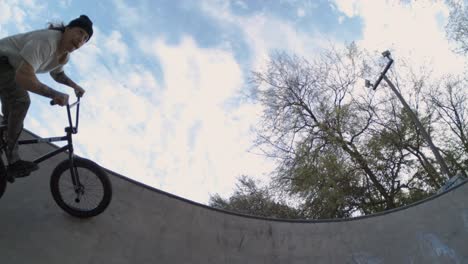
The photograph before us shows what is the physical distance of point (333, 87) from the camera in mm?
14281

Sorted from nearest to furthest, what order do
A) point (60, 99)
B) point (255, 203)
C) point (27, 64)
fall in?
point (27, 64), point (60, 99), point (255, 203)

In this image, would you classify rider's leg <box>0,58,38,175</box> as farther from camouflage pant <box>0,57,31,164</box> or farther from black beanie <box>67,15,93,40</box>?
black beanie <box>67,15,93,40</box>

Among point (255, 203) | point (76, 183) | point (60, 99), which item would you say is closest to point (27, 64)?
point (60, 99)

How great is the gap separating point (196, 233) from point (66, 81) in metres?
2.22

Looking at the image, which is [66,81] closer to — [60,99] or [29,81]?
[60,99]

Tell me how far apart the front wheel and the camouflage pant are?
0.43 meters

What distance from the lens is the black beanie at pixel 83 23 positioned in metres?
2.71

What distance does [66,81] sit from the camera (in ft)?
10.2

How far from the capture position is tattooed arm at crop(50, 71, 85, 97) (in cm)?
309

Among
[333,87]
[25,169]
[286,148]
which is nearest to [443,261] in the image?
[25,169]

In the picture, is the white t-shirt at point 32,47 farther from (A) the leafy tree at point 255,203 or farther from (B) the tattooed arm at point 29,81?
(A) the leafy tree at point 255,203

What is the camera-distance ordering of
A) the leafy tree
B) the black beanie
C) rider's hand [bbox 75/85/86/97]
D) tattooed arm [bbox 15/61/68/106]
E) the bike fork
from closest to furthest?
tattooed arm [bbox 15/61/68/106] → the black beanie → the bike fork → rider's hand [bbox 75/85/86/97] → the leafy tree

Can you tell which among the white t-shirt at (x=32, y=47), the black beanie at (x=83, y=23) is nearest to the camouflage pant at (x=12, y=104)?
the white t-shirt at (x=32, y=47)

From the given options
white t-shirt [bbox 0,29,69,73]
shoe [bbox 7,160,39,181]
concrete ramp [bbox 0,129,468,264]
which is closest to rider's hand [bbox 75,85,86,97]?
white t-shirt [bbox 0,29,69,73]
